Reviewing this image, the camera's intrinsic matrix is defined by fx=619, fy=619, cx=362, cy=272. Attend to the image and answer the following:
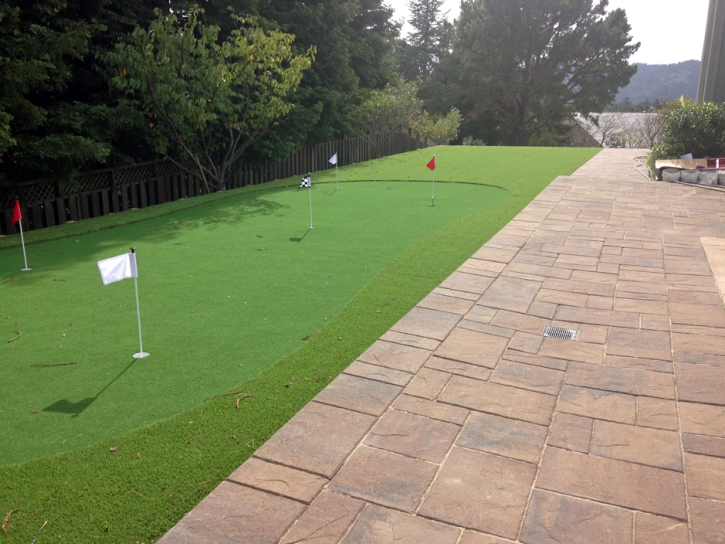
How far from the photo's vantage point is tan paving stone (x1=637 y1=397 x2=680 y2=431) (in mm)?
4035

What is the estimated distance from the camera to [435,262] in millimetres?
7980

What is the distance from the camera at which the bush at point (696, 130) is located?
55.4ft

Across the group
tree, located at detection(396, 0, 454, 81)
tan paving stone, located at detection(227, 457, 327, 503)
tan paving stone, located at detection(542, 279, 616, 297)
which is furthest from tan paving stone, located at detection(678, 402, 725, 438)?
tree, located at detection(396, 0, 454, 81)

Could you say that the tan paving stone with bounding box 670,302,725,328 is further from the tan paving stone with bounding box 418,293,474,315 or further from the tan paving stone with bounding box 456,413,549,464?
the tan paving stone with bounding box 456,413,549,464

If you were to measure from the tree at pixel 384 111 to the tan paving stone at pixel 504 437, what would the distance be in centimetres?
1908

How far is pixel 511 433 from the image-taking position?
3.92 meters

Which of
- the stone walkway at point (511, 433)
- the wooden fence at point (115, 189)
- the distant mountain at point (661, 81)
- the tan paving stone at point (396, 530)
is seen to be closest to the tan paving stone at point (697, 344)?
the stone walkway at point (511, 433)

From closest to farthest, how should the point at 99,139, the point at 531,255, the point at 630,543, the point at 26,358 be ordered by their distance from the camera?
1. the point at 630,543
2. the point at 26,358
3. the point at 531,255
4. the point at 99,139

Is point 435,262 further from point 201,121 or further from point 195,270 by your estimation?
point 201,121

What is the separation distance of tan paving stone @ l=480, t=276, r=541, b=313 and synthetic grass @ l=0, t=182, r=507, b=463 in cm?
143

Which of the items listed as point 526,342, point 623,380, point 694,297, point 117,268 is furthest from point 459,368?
point 694,297

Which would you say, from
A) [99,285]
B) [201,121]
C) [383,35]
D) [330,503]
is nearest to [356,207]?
[201,121]

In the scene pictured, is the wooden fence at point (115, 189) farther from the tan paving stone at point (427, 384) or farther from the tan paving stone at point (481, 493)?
the tan paving stone at point (481, 493)

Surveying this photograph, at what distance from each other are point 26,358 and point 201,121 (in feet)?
29.7
